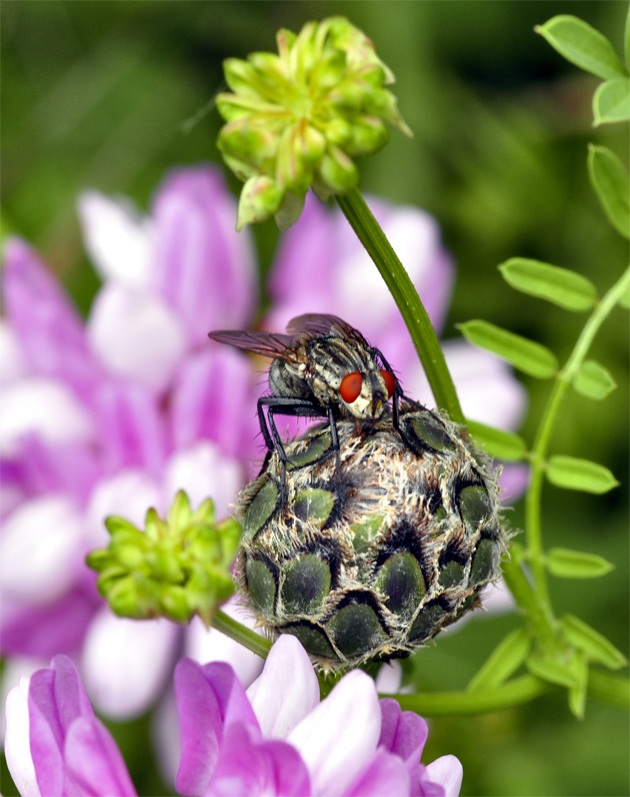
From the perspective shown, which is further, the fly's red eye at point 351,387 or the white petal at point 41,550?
the white petal at point 41,550

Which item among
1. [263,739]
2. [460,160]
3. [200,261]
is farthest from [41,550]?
[460,160]

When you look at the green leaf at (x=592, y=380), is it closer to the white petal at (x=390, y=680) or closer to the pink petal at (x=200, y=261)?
the white petal at (x=390, y=680)

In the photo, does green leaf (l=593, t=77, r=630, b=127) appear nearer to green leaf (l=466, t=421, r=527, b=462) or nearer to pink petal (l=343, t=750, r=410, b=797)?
green leaf (l=466, t=421, r=527, b=462)

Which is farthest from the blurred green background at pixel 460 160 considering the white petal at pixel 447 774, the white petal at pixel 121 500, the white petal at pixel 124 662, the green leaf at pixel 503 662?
the white petal at pixel 447 774

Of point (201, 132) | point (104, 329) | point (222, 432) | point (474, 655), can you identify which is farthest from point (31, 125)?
point (474, 655)

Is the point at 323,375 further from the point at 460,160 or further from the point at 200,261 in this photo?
the point at 460,160

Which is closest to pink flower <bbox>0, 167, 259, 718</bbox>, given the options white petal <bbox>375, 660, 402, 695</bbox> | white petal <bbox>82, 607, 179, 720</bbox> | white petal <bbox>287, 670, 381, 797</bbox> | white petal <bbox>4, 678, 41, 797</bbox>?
white petal <bbox>82, 607, 179, 720</bbox>
